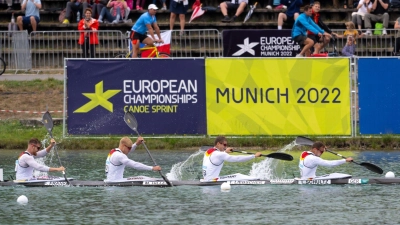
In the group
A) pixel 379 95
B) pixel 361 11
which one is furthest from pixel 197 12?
pixel 379 95

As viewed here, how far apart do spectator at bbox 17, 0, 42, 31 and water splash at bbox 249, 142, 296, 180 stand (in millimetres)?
13282

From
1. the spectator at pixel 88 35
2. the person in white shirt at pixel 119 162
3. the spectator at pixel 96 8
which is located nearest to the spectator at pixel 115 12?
the spectator at pixel 96 8

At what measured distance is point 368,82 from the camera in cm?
2780

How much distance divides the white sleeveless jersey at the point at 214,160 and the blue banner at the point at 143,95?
216 inches

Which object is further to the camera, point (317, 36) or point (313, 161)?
point (317, 36)

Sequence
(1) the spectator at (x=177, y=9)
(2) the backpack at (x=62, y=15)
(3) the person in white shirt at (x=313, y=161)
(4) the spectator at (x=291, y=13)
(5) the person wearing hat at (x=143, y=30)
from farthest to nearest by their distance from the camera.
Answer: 1. (2) the backpack at (x=62, y=15)
2. (1) the spectator at (x=177, y=9)
3. (4) the spectator at (x=291, y=13)
4. (5) the person wearing hat at (x=143, y=30)
5. (3) the person in white shirt at (x=313, y=161)

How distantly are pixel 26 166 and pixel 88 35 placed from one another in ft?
39.3

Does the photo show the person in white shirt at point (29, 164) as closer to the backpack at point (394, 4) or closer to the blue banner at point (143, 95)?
the blue banner at point (143, 95)

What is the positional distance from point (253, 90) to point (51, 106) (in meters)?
7.56

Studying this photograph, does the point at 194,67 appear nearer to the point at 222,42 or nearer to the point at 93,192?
the point at 222,42

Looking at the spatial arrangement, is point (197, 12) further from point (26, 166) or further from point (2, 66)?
point (26, 166)

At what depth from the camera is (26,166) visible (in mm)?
22609

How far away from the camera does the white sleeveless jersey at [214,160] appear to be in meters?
22.4

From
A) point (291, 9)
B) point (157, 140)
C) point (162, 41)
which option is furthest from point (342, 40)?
point (157, 140)
